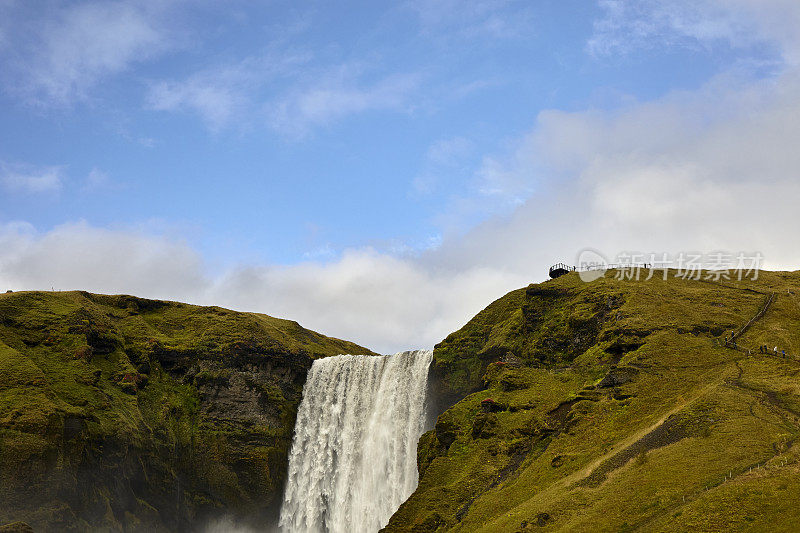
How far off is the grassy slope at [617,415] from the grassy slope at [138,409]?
96.4ft

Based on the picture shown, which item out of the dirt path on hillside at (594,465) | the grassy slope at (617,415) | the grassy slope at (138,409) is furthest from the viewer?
the grassy slope at (138,409)

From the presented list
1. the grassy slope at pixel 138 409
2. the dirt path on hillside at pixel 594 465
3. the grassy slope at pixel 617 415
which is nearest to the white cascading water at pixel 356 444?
the grassy slope at pixel 138 409

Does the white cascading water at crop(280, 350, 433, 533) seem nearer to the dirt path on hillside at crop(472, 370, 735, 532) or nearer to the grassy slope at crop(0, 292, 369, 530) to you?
the grassy slope at crop(0, 292, 369, 530)

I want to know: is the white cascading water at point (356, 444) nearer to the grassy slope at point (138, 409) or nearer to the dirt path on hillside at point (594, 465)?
the grassy slope at point (138, 409)

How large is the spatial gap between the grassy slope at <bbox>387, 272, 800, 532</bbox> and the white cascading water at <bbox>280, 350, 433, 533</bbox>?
21.9 feet

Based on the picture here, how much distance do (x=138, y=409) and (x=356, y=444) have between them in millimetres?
29590

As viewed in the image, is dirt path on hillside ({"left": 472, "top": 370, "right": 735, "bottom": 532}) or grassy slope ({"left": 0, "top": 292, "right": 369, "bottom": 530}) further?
grassy slope ({"left": 0, "top": 292, "right": 369, "bottom": 530})

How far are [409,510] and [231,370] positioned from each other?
4733 centimetres

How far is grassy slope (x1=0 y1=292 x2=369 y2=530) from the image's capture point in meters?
72.9

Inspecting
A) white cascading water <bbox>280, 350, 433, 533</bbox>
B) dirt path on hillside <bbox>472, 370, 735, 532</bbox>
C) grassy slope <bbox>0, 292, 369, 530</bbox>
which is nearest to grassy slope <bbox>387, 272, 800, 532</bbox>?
dirt path on hillside <bbox>472, 370, 735, 532</bbox>

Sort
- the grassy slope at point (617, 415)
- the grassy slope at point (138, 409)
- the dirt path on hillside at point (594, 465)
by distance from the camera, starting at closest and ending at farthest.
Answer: the grassy slope at point (617, 415), the dirt path on hillside at point (594, 465), the grassy slope at point (138, 409)

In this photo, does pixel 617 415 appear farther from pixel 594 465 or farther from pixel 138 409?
pixel 138 409

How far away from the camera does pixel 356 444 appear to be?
87.6 metres

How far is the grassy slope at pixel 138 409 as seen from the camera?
239 ft
